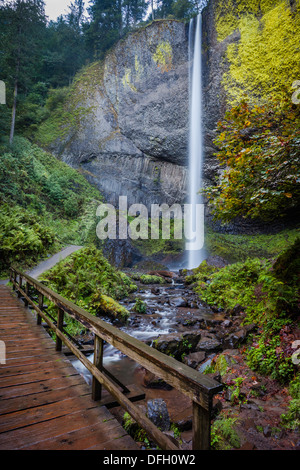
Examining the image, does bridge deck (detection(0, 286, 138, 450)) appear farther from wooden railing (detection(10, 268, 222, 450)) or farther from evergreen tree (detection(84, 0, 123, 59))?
evergreen tree (detection(84, 0, 123, 59))

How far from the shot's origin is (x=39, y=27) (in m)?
25.3

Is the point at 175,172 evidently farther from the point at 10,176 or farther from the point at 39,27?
the point at 39,27

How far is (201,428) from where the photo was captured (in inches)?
60.9

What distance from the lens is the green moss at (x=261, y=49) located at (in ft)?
61.5

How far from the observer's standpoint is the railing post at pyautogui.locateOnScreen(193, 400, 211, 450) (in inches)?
60.2

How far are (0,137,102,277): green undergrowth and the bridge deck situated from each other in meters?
7.13

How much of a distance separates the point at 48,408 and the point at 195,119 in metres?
27.9

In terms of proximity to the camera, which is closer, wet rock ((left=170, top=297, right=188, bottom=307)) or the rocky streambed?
the rocky streambed

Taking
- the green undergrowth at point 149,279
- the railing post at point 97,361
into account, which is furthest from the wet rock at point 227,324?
the green undergrowth at point 149,279

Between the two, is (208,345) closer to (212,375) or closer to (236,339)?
(236,339)

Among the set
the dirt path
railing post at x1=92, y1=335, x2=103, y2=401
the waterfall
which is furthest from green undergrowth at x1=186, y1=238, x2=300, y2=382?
the waterfall

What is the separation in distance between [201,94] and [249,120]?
2283cm

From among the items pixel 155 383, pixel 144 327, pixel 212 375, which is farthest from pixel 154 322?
pixel 212 375
